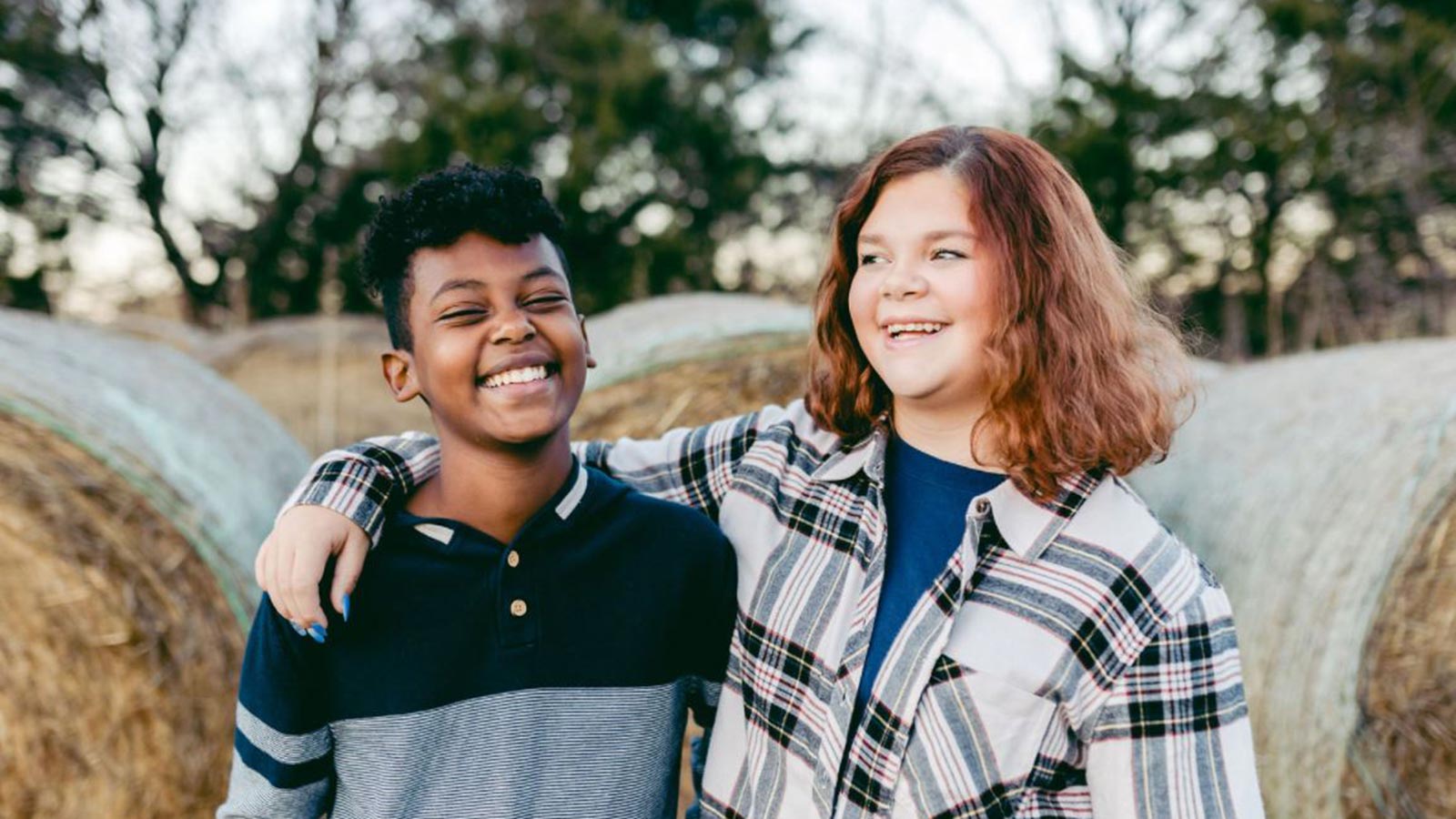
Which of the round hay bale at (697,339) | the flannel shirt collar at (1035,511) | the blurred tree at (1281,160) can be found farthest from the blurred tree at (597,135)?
the flannel shirt collar at (1035,511)

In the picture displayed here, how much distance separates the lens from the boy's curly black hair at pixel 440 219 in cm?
146

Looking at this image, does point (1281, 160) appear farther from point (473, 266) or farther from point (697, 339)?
point (473, 266)

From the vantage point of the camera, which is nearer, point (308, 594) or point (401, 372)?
point (308, 594)

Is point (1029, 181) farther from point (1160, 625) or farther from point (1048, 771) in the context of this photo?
point (1048, 771)

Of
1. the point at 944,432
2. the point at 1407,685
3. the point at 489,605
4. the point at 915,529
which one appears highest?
the point at 944,432

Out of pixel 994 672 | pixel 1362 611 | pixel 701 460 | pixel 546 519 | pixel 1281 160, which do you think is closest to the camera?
pixel 994 672

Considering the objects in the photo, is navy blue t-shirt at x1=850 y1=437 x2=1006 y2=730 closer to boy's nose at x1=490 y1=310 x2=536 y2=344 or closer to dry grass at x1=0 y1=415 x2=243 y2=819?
boy's nose at x1=490 y1=310 x2=536 y2=344

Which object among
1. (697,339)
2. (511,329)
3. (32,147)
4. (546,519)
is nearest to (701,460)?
(546,519)

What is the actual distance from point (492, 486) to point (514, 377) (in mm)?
171

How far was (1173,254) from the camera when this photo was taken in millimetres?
9688

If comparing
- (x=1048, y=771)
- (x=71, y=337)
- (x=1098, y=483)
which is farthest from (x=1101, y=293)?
(x=71, y=337)

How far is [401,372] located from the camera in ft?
5.00

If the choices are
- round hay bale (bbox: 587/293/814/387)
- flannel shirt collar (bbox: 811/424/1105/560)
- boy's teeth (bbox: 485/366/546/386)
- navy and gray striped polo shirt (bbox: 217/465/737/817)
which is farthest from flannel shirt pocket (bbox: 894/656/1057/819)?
round hay bale (bbox: 587/293/814/387)

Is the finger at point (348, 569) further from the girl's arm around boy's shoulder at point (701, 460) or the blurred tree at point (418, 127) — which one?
the blurred tree at point (418, 127)
